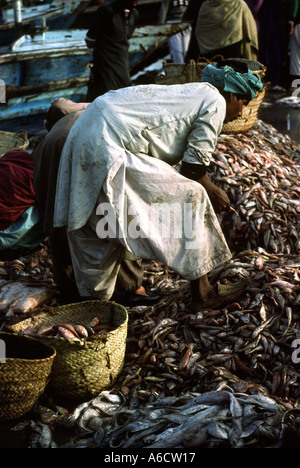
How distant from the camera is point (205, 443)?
267cm

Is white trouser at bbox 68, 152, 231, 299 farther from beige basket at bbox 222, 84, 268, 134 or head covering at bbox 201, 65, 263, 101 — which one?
beige basket at bbox 222, 84, 268, 134

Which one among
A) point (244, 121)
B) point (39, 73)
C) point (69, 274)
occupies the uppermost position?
point (244, 121)

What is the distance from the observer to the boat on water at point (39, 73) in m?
10.4

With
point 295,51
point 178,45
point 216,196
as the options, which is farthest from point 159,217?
point 295,51

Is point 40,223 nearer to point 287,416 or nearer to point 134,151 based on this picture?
point 134,151

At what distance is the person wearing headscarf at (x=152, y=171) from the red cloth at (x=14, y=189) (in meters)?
1.32

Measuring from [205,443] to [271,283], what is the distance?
5.57 feet

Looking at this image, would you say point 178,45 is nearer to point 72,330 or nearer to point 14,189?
point 14,189

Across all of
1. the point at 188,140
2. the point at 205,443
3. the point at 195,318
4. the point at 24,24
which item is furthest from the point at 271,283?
the point at 24,24

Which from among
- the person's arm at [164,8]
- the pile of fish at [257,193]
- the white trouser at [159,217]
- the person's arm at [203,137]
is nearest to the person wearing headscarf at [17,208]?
the white trouser at [159,217]

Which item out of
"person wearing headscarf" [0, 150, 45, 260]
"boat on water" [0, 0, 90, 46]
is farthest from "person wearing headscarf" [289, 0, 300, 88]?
"person wearing headscarf" [0, 150, 45, 260]

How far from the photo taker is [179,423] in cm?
286

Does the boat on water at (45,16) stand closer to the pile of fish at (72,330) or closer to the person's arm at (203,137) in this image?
the person's arm at (203,137)

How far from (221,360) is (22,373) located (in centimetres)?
128
